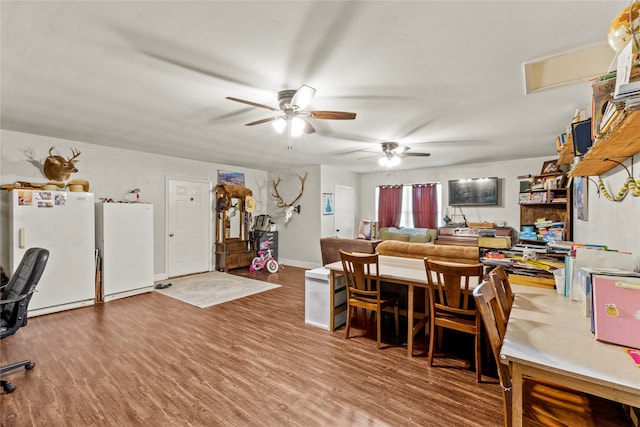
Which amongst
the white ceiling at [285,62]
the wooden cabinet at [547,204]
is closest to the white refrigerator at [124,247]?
the white ceiling at [285,62]

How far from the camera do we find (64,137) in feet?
13.4

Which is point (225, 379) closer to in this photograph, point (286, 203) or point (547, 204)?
point (547, 204)

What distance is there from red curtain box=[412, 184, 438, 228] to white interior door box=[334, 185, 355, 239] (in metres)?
1.65

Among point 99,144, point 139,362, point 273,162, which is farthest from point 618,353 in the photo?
point 99,144

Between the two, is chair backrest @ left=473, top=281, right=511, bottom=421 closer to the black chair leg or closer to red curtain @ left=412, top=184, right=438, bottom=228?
the black chair leg

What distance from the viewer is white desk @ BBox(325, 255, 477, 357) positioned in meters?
2.55

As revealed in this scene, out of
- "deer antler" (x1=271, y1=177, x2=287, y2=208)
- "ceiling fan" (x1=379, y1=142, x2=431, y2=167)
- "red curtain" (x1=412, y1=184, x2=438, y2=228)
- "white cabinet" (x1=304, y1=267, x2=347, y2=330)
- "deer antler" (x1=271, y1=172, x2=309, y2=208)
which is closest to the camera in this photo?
"white cabinet" (x1=304, y1=267, x2=347, y2=330)

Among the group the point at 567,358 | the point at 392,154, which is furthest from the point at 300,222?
the point at 567,358

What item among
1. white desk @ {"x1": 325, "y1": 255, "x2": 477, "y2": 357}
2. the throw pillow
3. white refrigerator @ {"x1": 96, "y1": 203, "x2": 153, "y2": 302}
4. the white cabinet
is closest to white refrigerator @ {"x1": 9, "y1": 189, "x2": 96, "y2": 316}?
white refrigerator @ {"x1": 96, "y1": 203, "x2": 153, "y2": 302}

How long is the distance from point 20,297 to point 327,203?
206 inches

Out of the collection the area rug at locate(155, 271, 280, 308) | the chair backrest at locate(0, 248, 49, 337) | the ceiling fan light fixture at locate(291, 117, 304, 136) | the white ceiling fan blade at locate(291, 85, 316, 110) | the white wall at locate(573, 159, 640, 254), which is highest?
the white ceiling fan blade at locate(291, 85, 316, 110)

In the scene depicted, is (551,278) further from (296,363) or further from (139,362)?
(139,362)

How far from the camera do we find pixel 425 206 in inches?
275

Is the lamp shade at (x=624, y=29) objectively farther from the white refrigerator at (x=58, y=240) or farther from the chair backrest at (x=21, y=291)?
the white refrigerator at (x=58, y=240)
